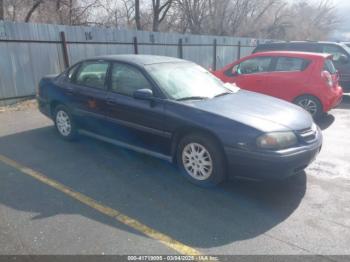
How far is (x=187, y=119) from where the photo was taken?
12.2ft

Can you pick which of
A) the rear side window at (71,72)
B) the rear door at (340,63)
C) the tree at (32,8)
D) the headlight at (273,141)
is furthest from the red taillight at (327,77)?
the tree at (32,8)

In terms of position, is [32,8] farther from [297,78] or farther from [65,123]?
[297,78]

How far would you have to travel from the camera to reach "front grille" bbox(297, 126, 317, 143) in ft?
11.6

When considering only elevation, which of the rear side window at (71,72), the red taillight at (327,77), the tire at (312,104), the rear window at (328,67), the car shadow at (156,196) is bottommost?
the car shadow at (156,196)

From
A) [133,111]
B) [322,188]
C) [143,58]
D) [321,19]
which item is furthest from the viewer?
[321,19]

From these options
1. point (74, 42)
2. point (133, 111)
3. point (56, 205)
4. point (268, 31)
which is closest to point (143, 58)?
point (133, 111)

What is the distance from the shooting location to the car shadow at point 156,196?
9.75ft

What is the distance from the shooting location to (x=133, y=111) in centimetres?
426

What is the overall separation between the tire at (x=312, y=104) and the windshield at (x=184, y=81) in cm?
301

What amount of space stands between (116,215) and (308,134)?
2.40 meters

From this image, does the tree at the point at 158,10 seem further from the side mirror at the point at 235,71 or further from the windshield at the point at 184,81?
the windshield at the point at 184,81

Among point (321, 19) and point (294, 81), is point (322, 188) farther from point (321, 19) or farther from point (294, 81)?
point (321, 19)

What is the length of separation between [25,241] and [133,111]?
83.7 inches

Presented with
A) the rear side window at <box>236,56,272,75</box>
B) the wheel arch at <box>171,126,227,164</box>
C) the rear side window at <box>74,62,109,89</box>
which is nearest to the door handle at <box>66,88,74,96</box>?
the rear side window at <box>74,62,109,89</box>
